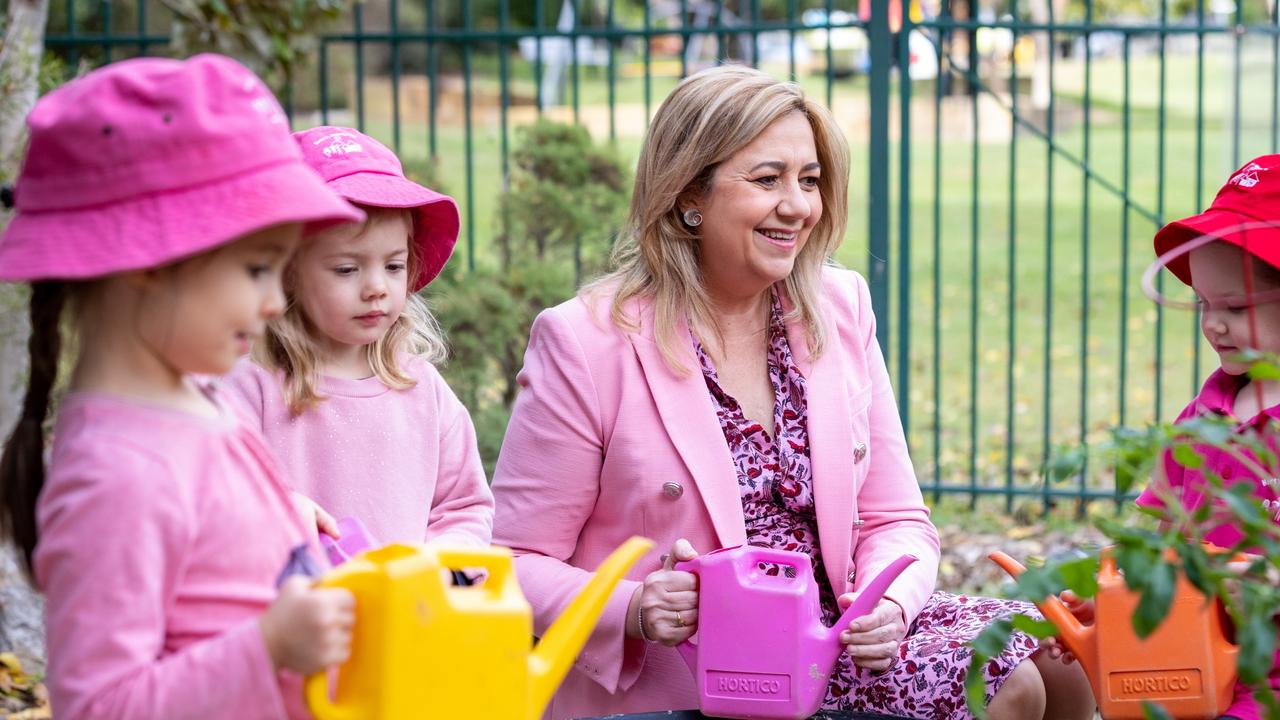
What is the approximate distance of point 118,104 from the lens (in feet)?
4.69

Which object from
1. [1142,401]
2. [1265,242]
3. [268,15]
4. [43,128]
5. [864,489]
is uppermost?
[268,15]

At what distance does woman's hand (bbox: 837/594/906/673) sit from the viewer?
218 cm

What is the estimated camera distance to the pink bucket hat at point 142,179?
4.61ft

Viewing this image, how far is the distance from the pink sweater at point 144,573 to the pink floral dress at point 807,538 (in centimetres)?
118

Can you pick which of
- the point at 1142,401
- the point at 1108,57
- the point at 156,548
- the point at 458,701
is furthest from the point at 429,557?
the point at 1108,57

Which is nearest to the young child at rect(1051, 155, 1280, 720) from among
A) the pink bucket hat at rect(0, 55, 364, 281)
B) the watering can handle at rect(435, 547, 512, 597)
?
the watering can handle at rect(435, 547, 512, 597)

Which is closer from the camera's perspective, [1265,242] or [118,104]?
[118,104]

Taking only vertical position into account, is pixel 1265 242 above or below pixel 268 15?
below

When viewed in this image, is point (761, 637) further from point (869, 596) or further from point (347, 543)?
point (347, 543)

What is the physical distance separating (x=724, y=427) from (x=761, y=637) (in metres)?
0.53

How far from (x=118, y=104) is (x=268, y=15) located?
3.44m

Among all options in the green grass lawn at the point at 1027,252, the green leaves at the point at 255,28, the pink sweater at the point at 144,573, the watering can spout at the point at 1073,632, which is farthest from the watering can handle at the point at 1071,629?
the green leaves at the point at 255,28

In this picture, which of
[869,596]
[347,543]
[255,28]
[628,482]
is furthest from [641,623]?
[255,28]

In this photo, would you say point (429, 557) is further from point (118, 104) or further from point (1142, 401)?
point (1142, 401)
